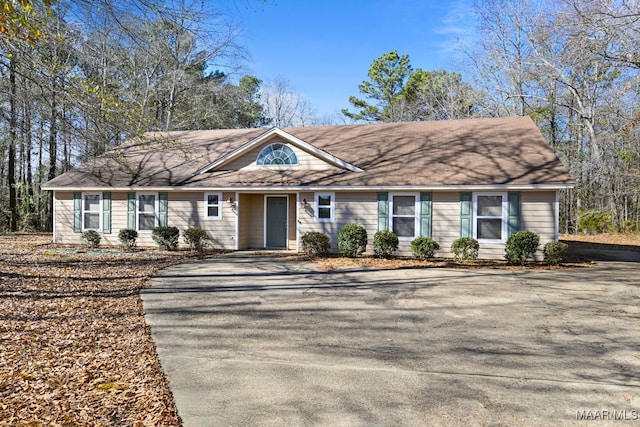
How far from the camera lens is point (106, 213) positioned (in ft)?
52.2

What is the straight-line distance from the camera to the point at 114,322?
19.3 ft

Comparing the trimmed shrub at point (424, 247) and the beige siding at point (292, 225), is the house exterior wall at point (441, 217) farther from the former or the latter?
the beige siding at point (292, 225)

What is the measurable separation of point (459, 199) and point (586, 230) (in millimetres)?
16773

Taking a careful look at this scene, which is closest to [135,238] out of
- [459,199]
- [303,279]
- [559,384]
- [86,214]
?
[86,214]

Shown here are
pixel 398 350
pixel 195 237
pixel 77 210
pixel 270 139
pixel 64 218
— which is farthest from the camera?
pixel 64 218

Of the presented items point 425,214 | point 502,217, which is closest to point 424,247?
point 425,214

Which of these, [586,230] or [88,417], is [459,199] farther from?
[586,230]

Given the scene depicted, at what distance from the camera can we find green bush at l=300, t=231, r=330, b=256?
1324 centimetres

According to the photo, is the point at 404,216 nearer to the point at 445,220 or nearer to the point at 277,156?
the point at 445,220

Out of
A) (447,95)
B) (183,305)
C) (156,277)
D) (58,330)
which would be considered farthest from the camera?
(447,95)

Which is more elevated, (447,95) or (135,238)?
(447,95)

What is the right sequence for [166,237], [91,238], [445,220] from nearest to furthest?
[445,220] < [166,237] < [91,238]

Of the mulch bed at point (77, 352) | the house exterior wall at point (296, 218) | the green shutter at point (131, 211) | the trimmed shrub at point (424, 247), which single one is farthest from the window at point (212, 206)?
the trimmed shrub at point (424, 247)

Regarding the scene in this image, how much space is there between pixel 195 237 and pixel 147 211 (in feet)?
9.18
